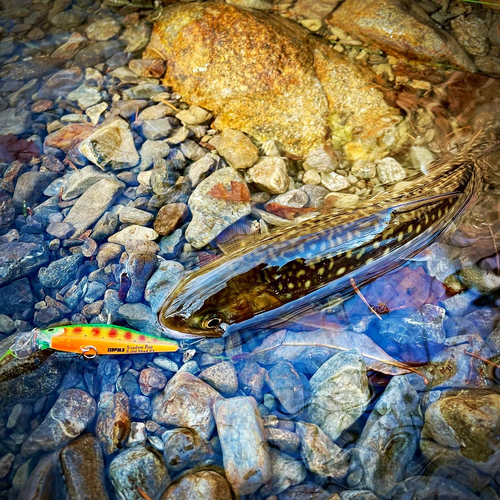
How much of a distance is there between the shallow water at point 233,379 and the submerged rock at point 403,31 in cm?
182

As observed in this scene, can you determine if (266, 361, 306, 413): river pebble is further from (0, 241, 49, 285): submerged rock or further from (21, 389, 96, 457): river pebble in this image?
(0, 241, 49, 285): submerged rock

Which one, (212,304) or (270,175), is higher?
(270,175)

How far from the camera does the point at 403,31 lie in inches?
215

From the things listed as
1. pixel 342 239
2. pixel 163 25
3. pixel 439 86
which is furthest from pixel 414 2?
pixel 342 239

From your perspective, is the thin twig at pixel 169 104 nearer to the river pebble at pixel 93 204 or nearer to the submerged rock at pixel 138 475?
the river pebble at pixel 93 204

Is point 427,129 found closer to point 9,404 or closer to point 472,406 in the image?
point 472,406

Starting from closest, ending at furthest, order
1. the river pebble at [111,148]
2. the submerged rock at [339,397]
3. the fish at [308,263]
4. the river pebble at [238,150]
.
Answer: the submerged rock at [339,397], the fish at [308,263], the river pebble at [111,148], the river pebble at [238,150]

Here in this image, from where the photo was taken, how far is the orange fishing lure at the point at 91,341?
3318 millimetres

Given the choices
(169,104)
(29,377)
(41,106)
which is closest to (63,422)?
(29,377)

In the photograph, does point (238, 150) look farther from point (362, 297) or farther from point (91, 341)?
point (91, 341)

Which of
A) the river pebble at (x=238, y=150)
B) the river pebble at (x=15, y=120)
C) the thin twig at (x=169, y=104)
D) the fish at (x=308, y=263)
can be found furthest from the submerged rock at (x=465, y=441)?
the river pebble at (x=15, y=120)

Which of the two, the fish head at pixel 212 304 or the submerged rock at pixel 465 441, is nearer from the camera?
the submerged rock at pixel 465 441

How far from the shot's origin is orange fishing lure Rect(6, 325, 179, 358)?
332 centimetres

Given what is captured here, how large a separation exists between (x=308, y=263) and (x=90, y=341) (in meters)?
1.91
